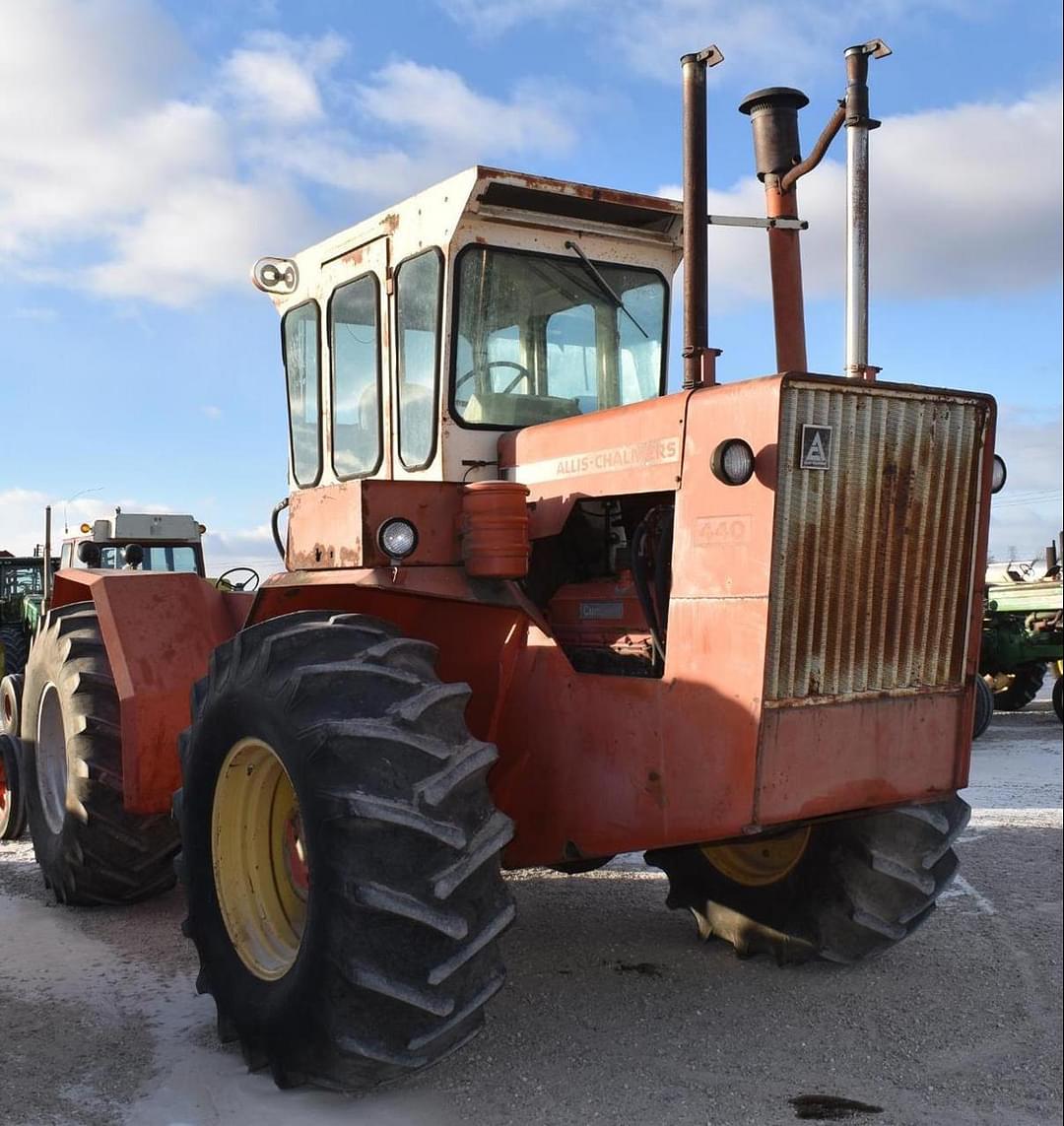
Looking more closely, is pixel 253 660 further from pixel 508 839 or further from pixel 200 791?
pixel 508 839

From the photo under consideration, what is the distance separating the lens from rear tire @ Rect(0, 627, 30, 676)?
58.2 feet

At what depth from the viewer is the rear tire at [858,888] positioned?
4527 mm

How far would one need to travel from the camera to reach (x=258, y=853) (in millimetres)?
4281

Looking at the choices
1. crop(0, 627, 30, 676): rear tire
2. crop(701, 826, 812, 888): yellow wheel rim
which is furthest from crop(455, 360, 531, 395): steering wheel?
crop(0, 627, 30, 676): rear tire

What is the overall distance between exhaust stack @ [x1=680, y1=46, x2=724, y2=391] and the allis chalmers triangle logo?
46 cm

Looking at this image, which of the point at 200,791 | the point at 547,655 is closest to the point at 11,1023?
the point at 200,791

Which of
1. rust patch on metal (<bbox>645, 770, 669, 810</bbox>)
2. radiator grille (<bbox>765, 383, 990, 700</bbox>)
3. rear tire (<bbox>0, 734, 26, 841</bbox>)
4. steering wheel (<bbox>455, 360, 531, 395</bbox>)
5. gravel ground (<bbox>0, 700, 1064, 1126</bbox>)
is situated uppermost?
steering wheel (<bbox>455, 360, 531, 395</bbox>)

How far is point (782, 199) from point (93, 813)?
4.03m

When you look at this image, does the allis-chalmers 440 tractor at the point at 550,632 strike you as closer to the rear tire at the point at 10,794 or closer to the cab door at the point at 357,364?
the cab door at the point at 357,364

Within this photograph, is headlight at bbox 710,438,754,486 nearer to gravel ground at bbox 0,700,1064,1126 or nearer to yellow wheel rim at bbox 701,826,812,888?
yellow wheel rim at bbox 701,826,812,888

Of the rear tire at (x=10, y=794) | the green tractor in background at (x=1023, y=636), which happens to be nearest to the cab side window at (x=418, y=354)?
the rear tire at (x=10, y=794)

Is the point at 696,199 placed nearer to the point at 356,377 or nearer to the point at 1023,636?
the point at 356,377

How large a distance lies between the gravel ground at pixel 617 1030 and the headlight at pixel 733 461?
1.86 metres

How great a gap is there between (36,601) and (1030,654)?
13689 mm
